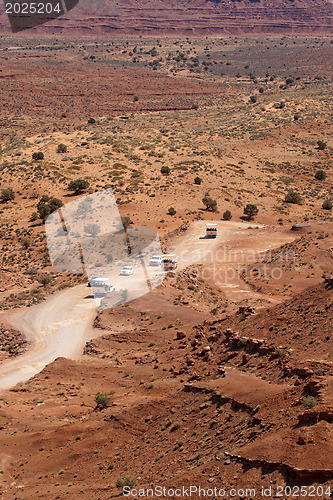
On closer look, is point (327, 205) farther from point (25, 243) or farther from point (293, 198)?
point (25, 243)

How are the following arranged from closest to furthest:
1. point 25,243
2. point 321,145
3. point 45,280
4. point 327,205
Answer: point 45,280, point 25,243, point 327,205, point 321,145

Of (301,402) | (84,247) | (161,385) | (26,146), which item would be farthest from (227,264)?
(26,146)

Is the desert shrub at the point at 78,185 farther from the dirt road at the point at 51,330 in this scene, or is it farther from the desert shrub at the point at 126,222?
the dirt road at the point at 51,330

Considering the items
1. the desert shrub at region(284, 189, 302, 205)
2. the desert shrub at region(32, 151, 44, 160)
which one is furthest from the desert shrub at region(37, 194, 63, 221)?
the desert shrub at region(284, 189, 302, 205)

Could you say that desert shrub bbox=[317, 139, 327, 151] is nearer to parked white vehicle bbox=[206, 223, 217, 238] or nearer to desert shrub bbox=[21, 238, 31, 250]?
parked white vehicle bbox=[206, 223, 217, 238]

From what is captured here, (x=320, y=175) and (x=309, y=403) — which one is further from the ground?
(x=309, y=403)

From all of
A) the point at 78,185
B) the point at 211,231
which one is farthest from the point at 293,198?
→ the point at 78,185

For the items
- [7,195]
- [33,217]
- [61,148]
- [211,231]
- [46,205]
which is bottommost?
[211,231]
